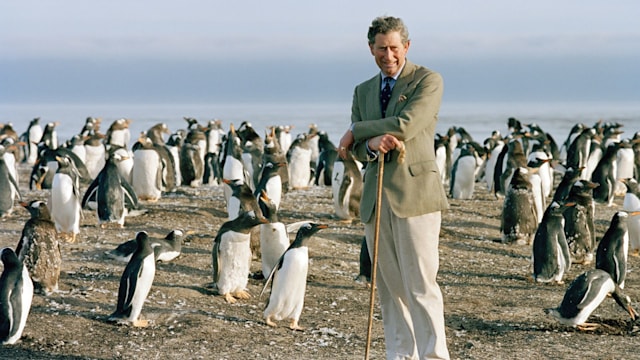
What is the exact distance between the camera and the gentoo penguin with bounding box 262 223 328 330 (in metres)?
6.07

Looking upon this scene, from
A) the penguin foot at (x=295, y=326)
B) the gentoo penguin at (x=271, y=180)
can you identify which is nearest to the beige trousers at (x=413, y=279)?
the penguin foot at (x=295, y=326)

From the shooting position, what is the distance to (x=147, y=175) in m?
12.2

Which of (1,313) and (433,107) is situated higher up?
(433,107)

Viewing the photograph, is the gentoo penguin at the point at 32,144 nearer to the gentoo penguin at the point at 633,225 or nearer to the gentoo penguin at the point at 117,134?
the gentoo penguin at the point at 117,134

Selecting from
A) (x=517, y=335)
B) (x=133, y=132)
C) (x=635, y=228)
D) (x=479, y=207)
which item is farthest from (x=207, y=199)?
(x=133, y=132)

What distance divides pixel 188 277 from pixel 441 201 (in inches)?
142

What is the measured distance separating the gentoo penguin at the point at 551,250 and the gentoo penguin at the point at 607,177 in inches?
199

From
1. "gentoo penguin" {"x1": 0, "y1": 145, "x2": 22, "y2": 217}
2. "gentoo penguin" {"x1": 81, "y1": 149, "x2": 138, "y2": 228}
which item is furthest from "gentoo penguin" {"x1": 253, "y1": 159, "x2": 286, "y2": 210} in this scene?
"gentoo penguin" {"x1": 0, "y1": 145, "x2": 22, "y2": 217}

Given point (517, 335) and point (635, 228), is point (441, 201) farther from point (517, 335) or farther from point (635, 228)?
point (635, 228)

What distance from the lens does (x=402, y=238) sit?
4227 millimetres

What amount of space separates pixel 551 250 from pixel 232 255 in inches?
111

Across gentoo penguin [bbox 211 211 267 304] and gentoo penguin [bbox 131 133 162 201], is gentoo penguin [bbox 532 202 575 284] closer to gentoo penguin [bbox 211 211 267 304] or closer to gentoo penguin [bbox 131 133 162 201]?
gentoo penguin [bbox 211 211 267 304]

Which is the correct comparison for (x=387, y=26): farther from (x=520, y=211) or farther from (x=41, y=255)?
(x=520, y=211)

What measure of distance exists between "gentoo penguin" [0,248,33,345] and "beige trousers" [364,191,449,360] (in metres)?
2.36
